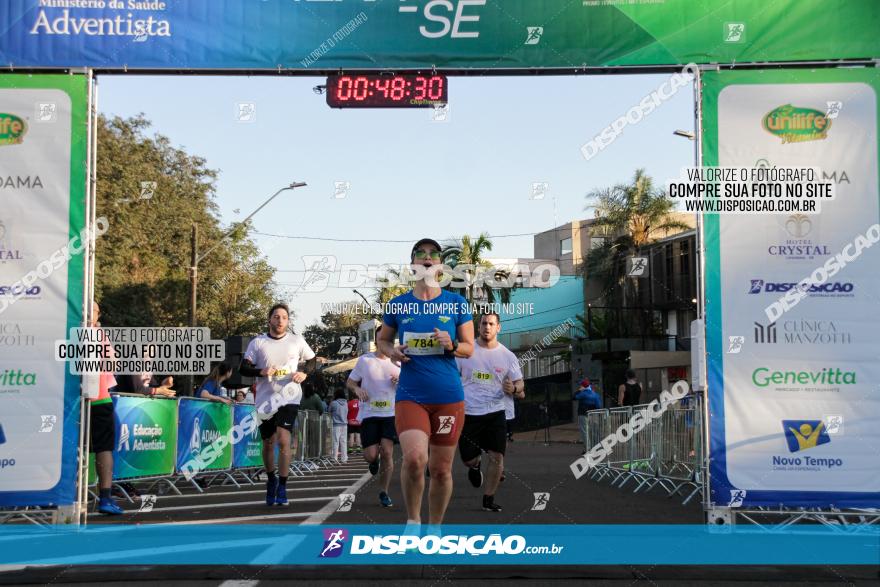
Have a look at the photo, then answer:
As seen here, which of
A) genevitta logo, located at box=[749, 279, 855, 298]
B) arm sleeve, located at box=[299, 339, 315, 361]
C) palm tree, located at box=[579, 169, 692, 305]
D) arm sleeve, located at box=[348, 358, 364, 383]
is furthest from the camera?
palm tree, located at box=[579, 169, 692, 305]

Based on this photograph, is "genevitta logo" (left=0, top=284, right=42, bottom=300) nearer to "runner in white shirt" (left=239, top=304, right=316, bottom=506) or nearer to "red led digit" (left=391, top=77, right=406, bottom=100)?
"runner in white shirt" (left=239, top=304, right=316, bottom=506)

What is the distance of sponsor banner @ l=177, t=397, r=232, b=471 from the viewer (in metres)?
14.4

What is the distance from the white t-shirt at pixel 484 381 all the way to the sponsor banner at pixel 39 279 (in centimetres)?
423

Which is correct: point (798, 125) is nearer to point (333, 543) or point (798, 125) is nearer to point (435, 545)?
point (435, 545)

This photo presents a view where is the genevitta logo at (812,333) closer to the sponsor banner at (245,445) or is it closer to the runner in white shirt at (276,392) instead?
the runner in white shirt at (276,392)

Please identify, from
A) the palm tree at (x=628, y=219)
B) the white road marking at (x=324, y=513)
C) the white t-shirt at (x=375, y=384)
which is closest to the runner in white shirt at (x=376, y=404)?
the white t-shirt at (x=375, y=384)

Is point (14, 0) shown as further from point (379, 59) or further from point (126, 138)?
point (126, 138)

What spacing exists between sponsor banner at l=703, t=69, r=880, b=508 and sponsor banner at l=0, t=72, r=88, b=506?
5866 mm

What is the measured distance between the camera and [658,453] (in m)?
15.3

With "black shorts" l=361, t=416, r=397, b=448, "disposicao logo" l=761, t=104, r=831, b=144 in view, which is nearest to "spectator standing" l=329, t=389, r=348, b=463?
"black shorts" l=361, t=416, r=397, b=448

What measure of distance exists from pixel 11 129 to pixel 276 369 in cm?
355

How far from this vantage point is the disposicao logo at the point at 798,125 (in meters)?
9.52

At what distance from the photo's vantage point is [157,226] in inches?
1623

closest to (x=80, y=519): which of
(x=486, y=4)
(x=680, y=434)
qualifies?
(x=486, y=4)
